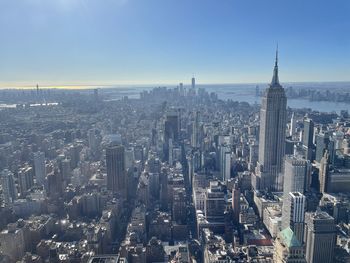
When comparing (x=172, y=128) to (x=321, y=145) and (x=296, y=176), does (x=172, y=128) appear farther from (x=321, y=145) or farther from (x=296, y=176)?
(x=296, y=176)

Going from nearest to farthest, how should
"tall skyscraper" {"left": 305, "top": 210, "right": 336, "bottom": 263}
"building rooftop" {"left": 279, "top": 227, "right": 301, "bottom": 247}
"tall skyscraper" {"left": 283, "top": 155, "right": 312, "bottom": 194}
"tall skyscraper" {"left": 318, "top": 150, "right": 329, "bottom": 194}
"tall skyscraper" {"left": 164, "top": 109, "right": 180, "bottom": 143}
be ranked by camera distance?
"building rooftop" {"left": 279, "top": 227, "right": 301, "bottom": 247} → "tall skyscraper" {"left": 305, "top": 210, "right": 336, "bottom": 263} → "tall skyscraper" {"left": 283, "top": 155, "right": 312, "bottom": 194} → "tall skyscraper" {"left": 318, "top": 150, "right": 329, "bottom": 194} → "tall skyscraper" {"left": 164, "top": 109, "right": 180, "bottom": 143}

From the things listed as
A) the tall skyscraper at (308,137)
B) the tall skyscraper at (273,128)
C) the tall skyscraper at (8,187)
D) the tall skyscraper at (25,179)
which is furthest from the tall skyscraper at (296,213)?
the tall skyscraper at (25,179)

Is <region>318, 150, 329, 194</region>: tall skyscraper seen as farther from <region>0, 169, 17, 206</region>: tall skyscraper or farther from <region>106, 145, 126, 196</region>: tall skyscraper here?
<region>0, 169, 17, 206</region>: tall skyscraper

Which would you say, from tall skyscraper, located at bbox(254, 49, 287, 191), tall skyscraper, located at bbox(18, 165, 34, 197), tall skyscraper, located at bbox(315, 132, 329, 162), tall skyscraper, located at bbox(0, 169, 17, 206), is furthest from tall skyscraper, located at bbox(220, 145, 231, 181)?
tall skyscraper, located at bbox(0, 169, 17, 206)

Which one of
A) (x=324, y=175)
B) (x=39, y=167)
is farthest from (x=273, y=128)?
(x=39, y=167)

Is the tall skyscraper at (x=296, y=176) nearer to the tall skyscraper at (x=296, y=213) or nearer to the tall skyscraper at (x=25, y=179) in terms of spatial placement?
the tall skyscraper at (x=296, y=213)

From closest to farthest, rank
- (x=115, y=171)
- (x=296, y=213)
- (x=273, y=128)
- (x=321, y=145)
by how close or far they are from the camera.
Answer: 1. (x=296, y=213)
2. (x=115, y=171)
3. (x=273, y=128)
4. (x=321, y=145)

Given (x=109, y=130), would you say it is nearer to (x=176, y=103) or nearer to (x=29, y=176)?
(x=29, y=176)
